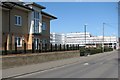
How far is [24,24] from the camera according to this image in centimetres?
4181

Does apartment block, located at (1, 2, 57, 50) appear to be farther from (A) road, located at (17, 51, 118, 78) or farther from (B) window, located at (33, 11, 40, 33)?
(A) road, located at (17, 51, 118, 78)

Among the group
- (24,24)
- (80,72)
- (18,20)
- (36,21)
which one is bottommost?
(80,72)

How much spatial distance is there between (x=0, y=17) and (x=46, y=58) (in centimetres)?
750

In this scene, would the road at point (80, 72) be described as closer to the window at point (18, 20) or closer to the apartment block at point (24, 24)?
the apartment block at point (24, 24)

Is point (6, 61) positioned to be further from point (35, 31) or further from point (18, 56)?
point (35, 31)

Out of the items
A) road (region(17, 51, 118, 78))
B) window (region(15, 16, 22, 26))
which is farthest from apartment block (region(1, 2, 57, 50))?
road (region(17, 51, 118, 78))

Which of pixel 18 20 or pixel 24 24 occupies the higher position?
pixel 18 20

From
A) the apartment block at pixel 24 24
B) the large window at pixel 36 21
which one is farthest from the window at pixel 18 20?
the large window at pixel 36 21

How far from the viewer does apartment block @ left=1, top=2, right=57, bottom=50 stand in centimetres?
3666

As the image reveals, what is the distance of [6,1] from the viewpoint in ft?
121

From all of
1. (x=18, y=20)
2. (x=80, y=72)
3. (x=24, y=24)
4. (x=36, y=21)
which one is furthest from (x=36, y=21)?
(x=80, y=72)

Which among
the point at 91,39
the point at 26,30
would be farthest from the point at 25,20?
the point at 91,39

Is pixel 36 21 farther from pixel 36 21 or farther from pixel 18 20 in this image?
pixel 18 20

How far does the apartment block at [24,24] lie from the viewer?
120 ft
